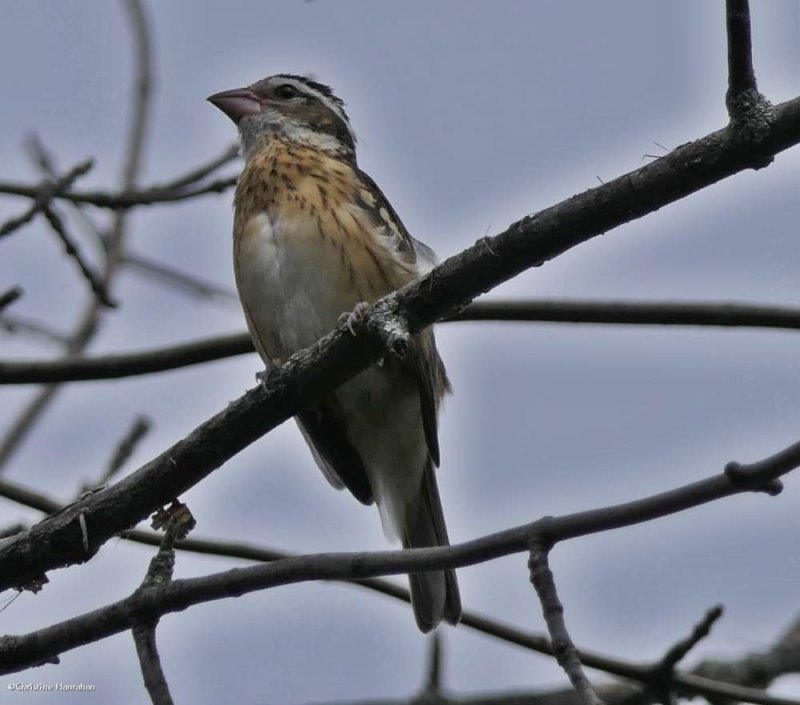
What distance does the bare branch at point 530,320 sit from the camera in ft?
15.4

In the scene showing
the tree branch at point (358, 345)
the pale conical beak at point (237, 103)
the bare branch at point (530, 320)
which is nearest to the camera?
the tree branch at point (358, 345)

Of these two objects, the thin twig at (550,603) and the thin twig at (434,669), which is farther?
the thin twig at (434,669)

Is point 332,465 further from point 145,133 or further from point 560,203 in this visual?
point 560,203

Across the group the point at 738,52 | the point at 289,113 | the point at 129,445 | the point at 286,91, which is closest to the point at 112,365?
the point at 129,445

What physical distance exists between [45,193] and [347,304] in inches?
60.7

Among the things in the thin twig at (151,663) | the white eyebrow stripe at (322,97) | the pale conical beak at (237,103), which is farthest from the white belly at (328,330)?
the thin twig at (151,663)

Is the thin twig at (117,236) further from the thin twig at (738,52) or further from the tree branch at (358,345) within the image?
the thin twig at (738,52)

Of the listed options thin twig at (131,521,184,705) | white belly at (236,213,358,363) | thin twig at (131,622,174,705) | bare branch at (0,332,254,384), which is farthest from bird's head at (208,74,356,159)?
thin twig at (131,622,174,705)

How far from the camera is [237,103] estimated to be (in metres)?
7.75

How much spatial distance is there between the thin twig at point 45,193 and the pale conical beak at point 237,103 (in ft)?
7.85

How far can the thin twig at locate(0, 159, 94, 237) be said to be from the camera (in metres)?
5.07

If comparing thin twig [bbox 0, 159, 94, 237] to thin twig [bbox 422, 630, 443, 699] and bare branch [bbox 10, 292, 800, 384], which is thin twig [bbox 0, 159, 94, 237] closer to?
bare branch [bbox 10, 292, 800, 384]

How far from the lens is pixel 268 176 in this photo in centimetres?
669

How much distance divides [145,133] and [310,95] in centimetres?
157
